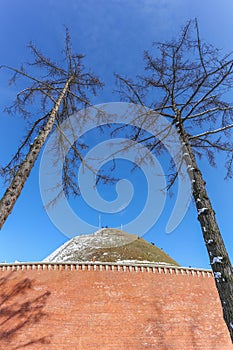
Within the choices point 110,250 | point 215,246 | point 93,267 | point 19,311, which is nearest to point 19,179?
point 215,246

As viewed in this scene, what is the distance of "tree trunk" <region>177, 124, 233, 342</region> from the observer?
3.32m

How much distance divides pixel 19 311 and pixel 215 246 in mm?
11126

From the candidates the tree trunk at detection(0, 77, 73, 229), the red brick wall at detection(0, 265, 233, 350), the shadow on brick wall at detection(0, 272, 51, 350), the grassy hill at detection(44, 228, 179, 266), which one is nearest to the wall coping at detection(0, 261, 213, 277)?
the red brick wall at detection(0, 265, 233, 350)

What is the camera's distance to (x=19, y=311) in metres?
11.6

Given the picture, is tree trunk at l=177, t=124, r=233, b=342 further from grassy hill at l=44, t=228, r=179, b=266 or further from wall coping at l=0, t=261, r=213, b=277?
grassy hill at l=44, t=228, r=179, b=266

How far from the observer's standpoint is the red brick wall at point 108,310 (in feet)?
36.6

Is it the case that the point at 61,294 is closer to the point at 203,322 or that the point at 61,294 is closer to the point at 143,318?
the point at 143,318

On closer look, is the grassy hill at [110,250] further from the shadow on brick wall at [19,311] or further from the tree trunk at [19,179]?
the tree trunk at [19,179]

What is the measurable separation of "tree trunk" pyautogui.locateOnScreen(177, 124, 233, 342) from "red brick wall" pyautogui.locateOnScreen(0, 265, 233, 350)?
31.6ft

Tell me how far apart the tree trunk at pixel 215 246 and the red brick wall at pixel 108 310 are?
31.6ft

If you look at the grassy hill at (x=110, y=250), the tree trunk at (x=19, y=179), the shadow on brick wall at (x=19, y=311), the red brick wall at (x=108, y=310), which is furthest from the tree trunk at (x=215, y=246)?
the grassy hill at (x=110, y=250)

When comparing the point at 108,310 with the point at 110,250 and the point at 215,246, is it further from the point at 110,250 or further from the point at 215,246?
the point at 215,246

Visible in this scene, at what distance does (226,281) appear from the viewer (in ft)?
11.2

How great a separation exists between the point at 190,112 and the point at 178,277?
10.9m
